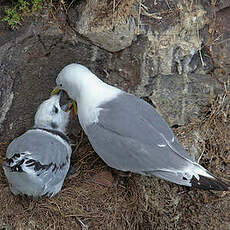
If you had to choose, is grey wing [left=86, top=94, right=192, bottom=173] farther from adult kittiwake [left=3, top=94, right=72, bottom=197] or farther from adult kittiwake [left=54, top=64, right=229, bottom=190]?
adult kittiwake [left=3, top=94, right=72, bottom=197]

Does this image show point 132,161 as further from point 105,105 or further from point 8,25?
point 8,25

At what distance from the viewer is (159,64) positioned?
329 centimetres

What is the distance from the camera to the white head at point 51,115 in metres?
3.17

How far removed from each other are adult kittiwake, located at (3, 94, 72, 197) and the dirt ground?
0.16 meters

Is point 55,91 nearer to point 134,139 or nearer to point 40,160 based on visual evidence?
point 40,160

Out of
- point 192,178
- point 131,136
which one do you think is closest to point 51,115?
point 131,136

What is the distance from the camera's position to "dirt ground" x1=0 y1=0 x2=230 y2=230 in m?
3.04

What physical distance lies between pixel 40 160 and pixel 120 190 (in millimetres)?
710

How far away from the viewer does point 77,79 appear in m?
3.08

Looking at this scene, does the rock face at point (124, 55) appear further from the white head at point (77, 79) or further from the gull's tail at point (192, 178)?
the gull's tail at point (192, 178)

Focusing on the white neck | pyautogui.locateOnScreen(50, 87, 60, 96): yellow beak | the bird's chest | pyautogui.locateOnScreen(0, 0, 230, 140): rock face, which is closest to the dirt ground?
pyautogui.locateOnScreen(0, 0, 230, 140): rock face

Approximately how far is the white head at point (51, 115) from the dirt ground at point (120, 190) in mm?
189

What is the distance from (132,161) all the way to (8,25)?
1.26 m

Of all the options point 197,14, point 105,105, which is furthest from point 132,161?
point 197,14
